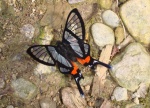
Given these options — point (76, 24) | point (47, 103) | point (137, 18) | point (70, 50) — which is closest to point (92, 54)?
point (70, 50)

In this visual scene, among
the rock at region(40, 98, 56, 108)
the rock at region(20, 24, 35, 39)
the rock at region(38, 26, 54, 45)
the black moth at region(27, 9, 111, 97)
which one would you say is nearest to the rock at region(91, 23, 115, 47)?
the black moth at region(27, 9, 111, 97)

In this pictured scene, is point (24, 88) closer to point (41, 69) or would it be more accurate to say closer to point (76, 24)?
point (41, 69)

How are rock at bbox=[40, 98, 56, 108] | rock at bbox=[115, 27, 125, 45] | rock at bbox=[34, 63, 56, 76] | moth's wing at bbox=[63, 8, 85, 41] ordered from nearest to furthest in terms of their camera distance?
1. moth's wing at bbox=[63, 8, 85, 41]
2. rock at bbox=[40, 98, 56, 108]
3. rock at bbox=[34, 63, 56, 76]
4. rock at bbox=[115, 27, 125, 45]

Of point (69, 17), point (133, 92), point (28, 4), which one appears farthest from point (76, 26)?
point (133, 92)

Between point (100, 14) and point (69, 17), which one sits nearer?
point (69, 17)

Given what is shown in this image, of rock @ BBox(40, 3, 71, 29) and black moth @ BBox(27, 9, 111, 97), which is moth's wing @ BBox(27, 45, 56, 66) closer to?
black moth @ BBox(27, 9, 111, 97)

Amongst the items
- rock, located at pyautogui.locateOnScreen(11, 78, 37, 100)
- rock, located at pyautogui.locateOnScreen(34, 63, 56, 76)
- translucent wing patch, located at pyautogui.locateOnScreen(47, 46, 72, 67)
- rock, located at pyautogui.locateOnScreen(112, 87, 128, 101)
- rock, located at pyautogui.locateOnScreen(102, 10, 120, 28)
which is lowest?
rock, located at pyautogui.locateOnScreen(112, 87, 128, 101)

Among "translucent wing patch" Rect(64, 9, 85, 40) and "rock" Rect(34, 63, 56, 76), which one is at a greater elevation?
"translucent wing patch" Rect(64, 9, 85, 40)

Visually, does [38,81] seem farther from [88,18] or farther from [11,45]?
[88,18]
